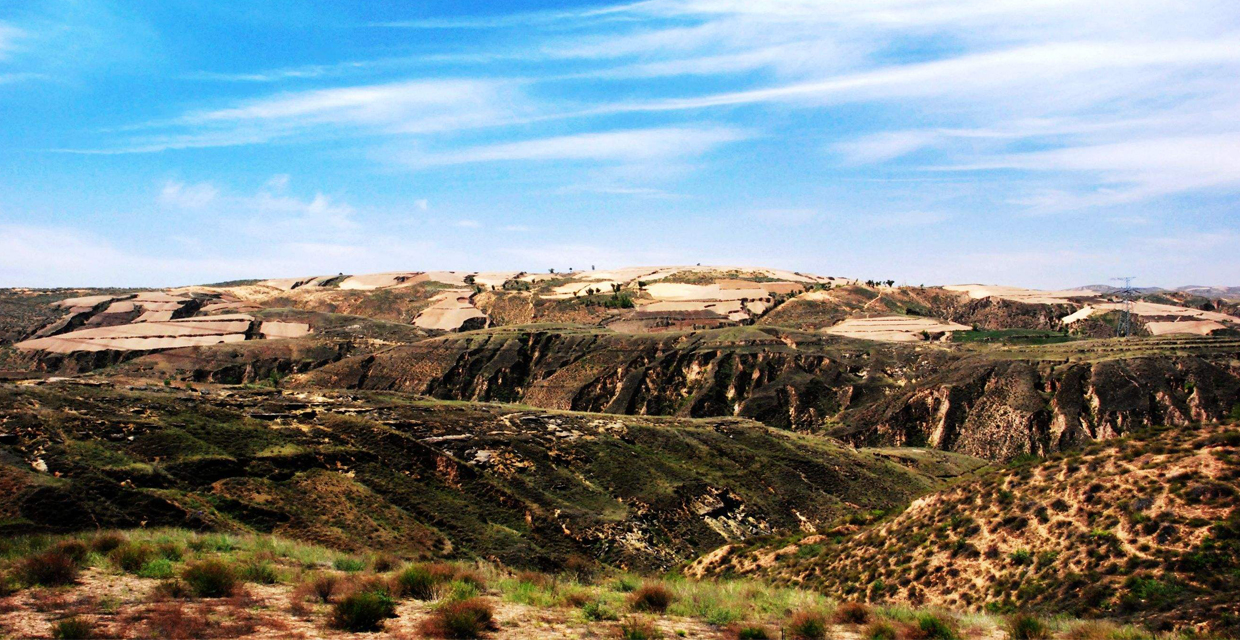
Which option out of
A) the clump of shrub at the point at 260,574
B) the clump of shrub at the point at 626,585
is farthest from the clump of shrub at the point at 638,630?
the clump of shrub at the point at 260,574

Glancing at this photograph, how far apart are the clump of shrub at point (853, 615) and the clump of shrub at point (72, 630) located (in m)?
13.8

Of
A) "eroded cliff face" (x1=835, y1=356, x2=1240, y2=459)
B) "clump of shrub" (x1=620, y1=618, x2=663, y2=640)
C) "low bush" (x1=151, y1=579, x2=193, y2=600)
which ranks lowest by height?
"eroded cliff face" (x1=835, y1=356, x2=1240, y2=459)

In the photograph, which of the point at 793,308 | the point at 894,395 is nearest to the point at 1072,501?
the point at 894,395

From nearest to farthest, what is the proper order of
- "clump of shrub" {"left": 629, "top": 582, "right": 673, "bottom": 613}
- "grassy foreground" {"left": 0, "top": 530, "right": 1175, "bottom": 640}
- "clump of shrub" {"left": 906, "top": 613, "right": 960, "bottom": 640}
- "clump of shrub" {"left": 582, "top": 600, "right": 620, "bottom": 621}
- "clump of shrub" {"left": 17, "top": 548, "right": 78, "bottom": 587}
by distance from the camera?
1. "grassy foreground" {"left": 0, "top": 530, "right": 1175, "bottom": 640}
2. "clump of shrub" {"left": 906, "top": 613, "right": 960, "bottom": 640}
3. "clump of shrub" {"left": 17, "top": 548, "right": 78, "bottom": 587}
4. "clump of shrub" {"left": 582, "top": 600, "right": 620, "bottom": 621}
5. "clump of shrub" {"left": 629, "top": 582, "right": 673, "bottom": 613}

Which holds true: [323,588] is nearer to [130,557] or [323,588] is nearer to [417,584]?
[417,584]

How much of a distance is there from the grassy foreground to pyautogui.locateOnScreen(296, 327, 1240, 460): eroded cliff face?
59.0 m

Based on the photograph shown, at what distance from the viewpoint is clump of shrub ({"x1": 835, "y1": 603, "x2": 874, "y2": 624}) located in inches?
731

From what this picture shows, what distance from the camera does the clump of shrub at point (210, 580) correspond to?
1789cm

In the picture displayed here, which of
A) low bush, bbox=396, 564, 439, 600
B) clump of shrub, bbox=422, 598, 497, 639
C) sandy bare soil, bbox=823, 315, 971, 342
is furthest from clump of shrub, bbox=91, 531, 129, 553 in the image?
sandy bare soil, bbox=823, 315, 971, 342

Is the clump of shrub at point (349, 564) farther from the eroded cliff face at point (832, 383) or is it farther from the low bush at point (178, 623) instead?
the eroded cliff face at point (832, 383)

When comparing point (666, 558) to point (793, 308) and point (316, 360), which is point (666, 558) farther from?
point (793, 308)

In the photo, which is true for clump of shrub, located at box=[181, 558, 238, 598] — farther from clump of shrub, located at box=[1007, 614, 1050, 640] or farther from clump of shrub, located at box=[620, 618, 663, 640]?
clump of shrub, located at box=[1007, 614, 1050, 640]

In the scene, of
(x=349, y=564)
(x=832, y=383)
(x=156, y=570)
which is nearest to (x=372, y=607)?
(x=156, y=570)

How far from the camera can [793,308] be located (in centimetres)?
14225
